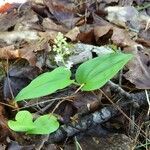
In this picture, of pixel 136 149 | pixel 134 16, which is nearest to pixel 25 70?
pixel 136 149

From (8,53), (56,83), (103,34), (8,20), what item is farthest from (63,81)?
(8,20)

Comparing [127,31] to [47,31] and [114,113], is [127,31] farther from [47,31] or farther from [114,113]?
[114,113]

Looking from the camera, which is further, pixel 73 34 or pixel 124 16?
pixel 124 16

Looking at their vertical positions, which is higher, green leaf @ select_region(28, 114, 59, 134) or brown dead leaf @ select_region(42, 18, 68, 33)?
brown dead leaf @ select_region(42, 18, 68, 33)

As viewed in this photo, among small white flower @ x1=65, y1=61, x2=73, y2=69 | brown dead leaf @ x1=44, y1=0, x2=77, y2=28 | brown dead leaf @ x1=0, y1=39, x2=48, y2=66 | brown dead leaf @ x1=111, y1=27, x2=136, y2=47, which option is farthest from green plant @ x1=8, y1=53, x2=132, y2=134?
brown dead leaf @ x1=44, y1=0, x2=77, y2=28

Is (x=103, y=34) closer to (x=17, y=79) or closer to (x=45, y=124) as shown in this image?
(x=17, y=79)

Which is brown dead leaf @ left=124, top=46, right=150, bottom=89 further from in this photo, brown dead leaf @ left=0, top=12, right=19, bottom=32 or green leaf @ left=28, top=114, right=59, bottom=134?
brown dead leaf @ left=0, top=12, right=19, bottom=32

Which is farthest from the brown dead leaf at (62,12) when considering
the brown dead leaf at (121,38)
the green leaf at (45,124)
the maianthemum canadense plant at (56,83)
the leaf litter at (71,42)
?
the green leaf at (45,124)
